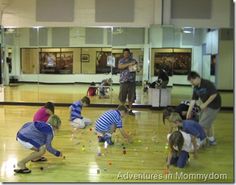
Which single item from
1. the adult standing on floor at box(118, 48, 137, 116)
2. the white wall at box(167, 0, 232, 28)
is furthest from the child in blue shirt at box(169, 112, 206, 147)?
the white wall at box(167, 0, 232, 28)

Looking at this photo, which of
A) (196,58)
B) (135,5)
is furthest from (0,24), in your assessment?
(196,58)

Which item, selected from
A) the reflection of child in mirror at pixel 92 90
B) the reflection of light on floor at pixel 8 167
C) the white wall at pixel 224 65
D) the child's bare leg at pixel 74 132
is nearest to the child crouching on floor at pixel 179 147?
the reflection of light on floor at pixel 8 167

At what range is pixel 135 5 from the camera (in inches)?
432

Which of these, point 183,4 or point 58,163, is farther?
point 183,4

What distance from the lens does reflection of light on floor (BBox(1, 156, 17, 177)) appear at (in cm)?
462

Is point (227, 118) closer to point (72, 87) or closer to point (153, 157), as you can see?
point (153, 157)

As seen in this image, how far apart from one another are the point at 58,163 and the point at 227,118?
562 cm

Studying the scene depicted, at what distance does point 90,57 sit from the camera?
41.2 ft

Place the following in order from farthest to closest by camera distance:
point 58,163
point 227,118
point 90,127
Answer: point 227,118
point 90,127
point 58,163

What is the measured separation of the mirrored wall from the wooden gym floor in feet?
12.0

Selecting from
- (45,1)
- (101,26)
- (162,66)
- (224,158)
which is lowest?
(224,158)

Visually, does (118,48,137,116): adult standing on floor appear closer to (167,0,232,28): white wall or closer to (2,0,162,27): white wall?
(2,0,162,27): white wall

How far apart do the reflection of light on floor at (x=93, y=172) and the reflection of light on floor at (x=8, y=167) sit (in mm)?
976

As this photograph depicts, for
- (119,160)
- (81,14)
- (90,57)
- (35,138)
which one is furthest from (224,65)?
(35,138)
